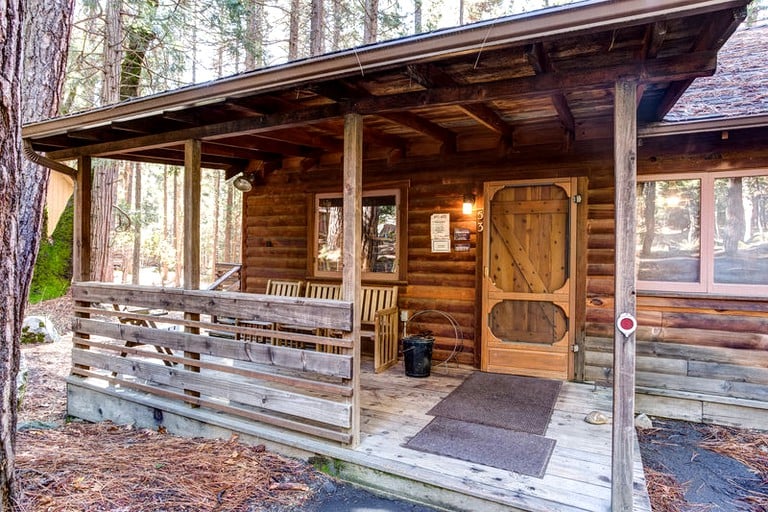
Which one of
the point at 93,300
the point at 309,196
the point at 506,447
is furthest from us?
the point at 309,196

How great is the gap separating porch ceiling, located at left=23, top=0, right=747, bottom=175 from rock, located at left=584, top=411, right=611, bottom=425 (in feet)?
7.61

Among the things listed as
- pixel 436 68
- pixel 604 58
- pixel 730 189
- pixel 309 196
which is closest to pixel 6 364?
pixel 436 68

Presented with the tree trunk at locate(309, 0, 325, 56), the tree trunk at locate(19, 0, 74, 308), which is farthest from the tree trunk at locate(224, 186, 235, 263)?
the tree trunk at locate(19, 0, 74, 308)

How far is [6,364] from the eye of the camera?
2.25 m

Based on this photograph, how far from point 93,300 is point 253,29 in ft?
27.4

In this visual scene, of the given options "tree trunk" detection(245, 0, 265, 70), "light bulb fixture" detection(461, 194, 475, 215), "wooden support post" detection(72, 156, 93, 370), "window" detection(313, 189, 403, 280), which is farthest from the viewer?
"tree trunk" detection(245, 0, 265, 70)

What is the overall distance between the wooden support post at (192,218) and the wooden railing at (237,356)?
0.06 meters

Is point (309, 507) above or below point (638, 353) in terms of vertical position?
below

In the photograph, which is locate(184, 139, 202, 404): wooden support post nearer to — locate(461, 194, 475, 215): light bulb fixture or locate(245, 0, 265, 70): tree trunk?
locate(461, 194, 475, 215): light bulb fixture

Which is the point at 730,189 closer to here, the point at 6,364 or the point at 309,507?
the point at 309,507

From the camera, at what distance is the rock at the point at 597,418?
3395mm

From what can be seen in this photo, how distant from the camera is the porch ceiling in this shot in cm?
206

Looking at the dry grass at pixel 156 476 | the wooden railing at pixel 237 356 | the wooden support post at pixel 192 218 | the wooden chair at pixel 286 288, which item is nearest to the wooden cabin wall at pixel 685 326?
the wooden railing at pixel 237 356

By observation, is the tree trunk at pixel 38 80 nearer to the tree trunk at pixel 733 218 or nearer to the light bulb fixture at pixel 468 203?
the light bulb fixture at pixel 468 203
